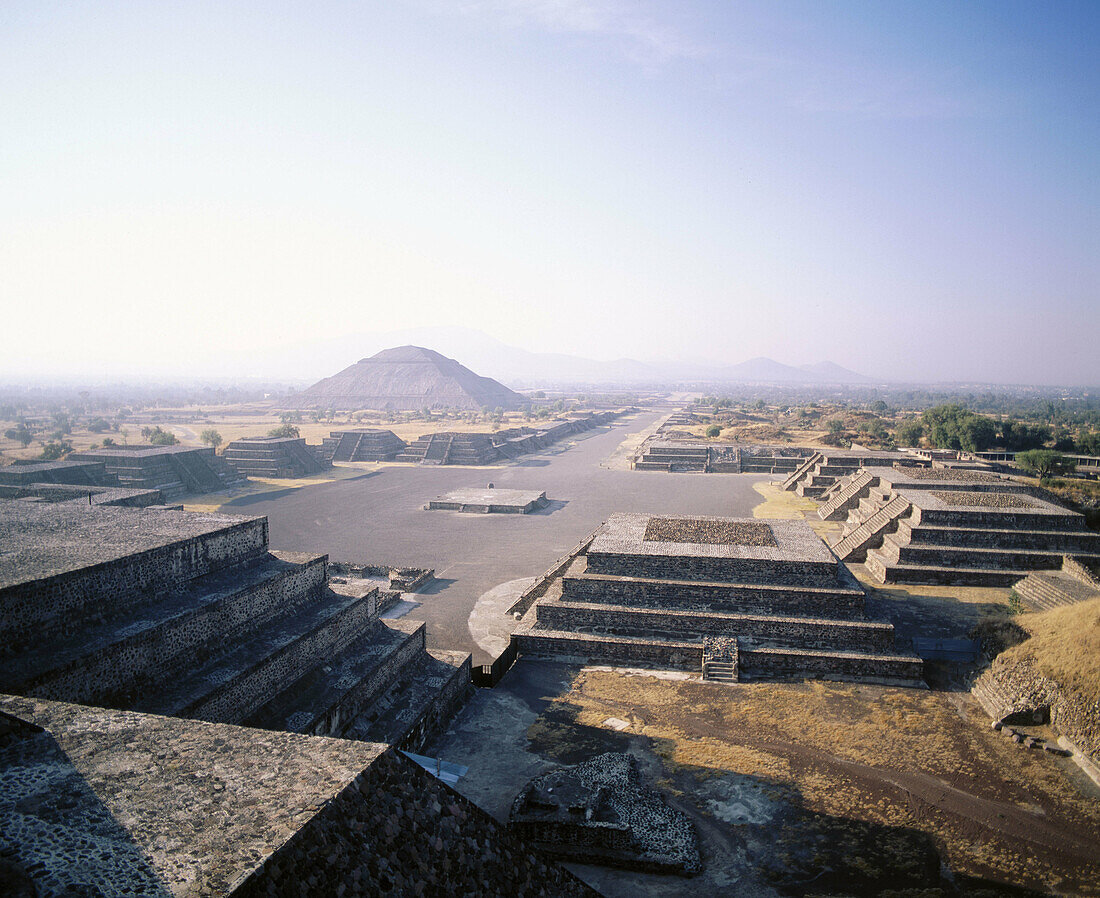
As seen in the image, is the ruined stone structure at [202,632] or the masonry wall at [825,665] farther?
the masonry wall at [825,665]

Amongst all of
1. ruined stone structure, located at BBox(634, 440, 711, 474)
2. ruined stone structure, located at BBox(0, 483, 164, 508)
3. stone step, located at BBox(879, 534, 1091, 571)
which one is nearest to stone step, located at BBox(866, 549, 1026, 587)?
stone step, located at BBox(879, 534, 1091, 571)

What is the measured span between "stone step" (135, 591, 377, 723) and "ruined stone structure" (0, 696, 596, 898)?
319 centimetres

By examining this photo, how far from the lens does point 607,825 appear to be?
880cm

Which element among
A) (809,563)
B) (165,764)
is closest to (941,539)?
(809,563)

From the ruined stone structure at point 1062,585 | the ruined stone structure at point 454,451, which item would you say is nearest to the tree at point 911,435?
the ruined stone structure at point 454,451

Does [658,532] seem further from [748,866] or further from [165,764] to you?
[165,764]

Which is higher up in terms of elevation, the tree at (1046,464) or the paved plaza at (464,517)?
the tree at (1046,464)

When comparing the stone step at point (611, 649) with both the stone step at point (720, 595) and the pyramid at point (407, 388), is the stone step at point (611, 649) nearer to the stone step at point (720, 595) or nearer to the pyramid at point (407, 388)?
the stone step at point (720, 595)

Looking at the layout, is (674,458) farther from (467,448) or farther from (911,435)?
(911,435)

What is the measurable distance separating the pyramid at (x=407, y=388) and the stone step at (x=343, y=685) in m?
102

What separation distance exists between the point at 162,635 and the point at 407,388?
403ft

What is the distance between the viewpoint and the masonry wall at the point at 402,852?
4.45 m

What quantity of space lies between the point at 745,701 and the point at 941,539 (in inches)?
457

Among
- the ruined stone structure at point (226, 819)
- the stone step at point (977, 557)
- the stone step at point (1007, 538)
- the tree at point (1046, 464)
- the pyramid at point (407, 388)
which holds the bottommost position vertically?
the stone step at point (977, 557)
